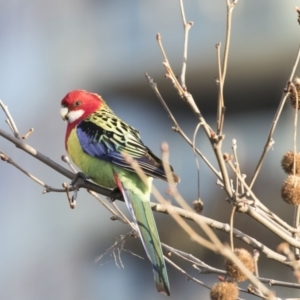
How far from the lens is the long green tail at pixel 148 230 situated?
378 centimetres

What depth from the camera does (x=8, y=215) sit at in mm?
12961

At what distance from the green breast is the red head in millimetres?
357

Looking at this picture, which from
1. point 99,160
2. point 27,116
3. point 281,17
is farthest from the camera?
point 27,116

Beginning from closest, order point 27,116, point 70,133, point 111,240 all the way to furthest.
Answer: point 70,133
point 111,240
point 27,116

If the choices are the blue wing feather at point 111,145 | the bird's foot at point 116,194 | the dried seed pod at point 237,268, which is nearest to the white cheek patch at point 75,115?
the blue wing feather at point 111,145

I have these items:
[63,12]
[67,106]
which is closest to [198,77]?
[63,12]

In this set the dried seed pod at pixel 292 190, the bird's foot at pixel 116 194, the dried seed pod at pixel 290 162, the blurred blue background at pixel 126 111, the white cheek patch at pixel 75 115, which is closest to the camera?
the dried seed pod at pixel 292 190

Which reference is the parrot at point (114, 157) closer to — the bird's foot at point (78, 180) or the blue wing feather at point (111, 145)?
the blue wing feather at point (111, 145)

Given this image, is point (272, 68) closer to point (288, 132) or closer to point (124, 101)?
point (288, 132)

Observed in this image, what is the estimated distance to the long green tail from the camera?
3.78m

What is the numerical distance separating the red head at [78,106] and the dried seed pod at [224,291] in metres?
2.36

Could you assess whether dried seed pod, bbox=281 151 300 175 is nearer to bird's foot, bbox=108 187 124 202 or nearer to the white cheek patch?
bird's foot, bbox=108 187 124 202

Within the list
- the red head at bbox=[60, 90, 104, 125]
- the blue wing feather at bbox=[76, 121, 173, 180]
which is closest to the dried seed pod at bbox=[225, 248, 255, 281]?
the blue wing feather at bbox=[76, 121, 173, 180]

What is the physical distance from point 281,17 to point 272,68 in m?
0.81
